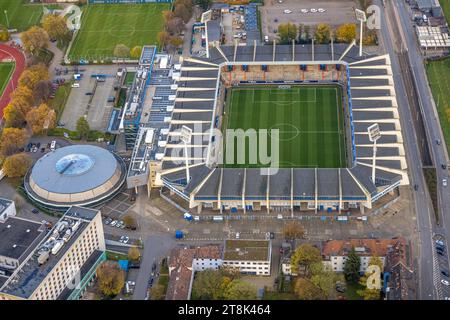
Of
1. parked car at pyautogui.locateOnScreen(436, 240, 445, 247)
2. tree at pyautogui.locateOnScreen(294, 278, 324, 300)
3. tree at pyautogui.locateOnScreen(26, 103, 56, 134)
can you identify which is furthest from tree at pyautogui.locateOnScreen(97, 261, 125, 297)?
parked car at pyautogui.locateOnScreen(436, 240, 445, 247)

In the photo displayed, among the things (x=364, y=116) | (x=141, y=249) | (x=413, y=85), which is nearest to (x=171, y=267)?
(x=141, y=249)

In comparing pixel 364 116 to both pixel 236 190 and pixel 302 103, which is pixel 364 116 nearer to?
pixel 302 103

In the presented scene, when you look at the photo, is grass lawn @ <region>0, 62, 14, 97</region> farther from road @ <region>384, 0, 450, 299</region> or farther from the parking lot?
road @ <region>384, 0, 450, 299</region>

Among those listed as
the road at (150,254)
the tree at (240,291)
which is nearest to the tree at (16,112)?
the road at (150,254)

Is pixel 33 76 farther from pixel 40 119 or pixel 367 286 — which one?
pixel 367 286

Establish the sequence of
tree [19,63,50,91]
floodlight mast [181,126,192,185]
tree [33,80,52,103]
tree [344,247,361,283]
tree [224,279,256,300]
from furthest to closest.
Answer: tree [19,63,50,91] < tree [33,80,52,103] < floodlight mast [181,126,192,185] < tree [344,247,361,283] < tree [224,279,256,300]

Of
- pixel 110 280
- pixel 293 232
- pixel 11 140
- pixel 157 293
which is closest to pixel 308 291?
pixel 293 232
